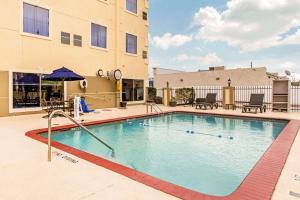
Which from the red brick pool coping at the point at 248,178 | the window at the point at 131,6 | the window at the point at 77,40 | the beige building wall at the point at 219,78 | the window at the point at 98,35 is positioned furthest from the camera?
the beige building wall at the point at 219,78

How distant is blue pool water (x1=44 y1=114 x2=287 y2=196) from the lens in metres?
4.68

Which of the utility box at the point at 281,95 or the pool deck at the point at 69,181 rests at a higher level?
the utility box at the point at 281,95

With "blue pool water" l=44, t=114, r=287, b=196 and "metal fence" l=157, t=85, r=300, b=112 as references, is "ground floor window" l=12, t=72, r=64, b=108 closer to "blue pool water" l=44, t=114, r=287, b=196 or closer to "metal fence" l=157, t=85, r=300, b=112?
"blue pool water" l=44, t=114, r=287, b=196

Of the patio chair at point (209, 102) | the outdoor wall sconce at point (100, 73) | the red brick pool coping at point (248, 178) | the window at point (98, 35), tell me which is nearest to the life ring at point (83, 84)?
the outdoor wall sconce at point (100, 73)

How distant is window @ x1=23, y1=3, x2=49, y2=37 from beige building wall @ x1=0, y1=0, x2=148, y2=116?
22 cm

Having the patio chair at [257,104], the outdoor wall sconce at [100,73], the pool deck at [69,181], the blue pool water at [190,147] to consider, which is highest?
the outdoor wall sconce at [100,73]

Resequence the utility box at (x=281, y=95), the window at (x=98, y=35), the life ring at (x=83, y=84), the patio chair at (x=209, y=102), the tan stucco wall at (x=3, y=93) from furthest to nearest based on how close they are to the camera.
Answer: the patio chair at (x=209, y=102) < the window at (x=98, y=35) < the life ring at (x=83, y=84) < the utility box at (x=281, y=95) < the tan stucco wall at (x=3, y=93)

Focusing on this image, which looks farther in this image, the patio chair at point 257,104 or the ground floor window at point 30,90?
the patio chair at point 257,104

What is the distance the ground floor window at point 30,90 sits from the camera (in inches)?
428

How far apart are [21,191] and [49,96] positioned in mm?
10073

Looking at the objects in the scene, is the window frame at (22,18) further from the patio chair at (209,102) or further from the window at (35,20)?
the patio chair at (209,102)

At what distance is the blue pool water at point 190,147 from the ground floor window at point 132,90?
6341 millimetres

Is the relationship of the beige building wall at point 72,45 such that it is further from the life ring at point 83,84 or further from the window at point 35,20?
the life ring at point 83,84

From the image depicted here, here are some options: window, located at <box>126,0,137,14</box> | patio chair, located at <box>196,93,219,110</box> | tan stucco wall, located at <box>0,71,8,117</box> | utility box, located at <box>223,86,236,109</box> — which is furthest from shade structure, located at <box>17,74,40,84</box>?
utility box, located at <box>223,86,236,109</box>
